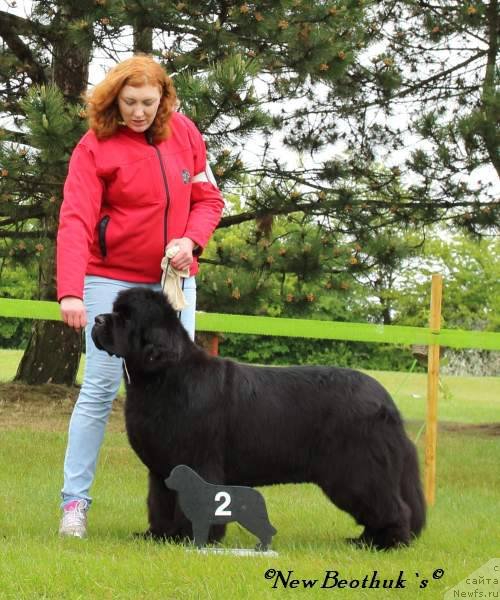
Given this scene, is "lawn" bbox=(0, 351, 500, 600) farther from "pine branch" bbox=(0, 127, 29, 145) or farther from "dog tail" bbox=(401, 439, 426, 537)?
"pine branch" bbox=(0, 127, 29, 145)

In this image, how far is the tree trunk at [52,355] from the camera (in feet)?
40.7

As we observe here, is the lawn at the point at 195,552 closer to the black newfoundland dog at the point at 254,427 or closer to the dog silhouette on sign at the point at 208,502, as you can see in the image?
the dog silhouette on sign at the point at 208,502

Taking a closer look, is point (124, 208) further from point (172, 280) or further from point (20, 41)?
point (20, 41)

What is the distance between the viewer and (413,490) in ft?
15.5

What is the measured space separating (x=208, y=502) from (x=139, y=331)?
2.79ft

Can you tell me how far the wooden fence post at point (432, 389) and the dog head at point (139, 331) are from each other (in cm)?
279

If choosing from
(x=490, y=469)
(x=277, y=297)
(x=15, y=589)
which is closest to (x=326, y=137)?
(x=277, y=297)

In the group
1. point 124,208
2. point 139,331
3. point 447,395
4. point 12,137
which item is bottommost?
point 447,395

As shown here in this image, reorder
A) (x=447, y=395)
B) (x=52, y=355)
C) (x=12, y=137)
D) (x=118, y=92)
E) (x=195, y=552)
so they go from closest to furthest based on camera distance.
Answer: (x=195, y=552)
(x=118, y=92)
(x=12, y=137)
(x=52, y=355)
(x=447, y=395)

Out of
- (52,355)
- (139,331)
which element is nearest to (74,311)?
(139,331)

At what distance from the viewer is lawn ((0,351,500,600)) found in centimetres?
354

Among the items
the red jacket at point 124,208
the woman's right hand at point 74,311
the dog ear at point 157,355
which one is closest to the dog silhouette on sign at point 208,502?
the dog ear at point 157,355

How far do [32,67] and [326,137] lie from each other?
362cm

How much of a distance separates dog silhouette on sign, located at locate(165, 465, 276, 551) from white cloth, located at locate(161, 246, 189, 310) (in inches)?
33.3
